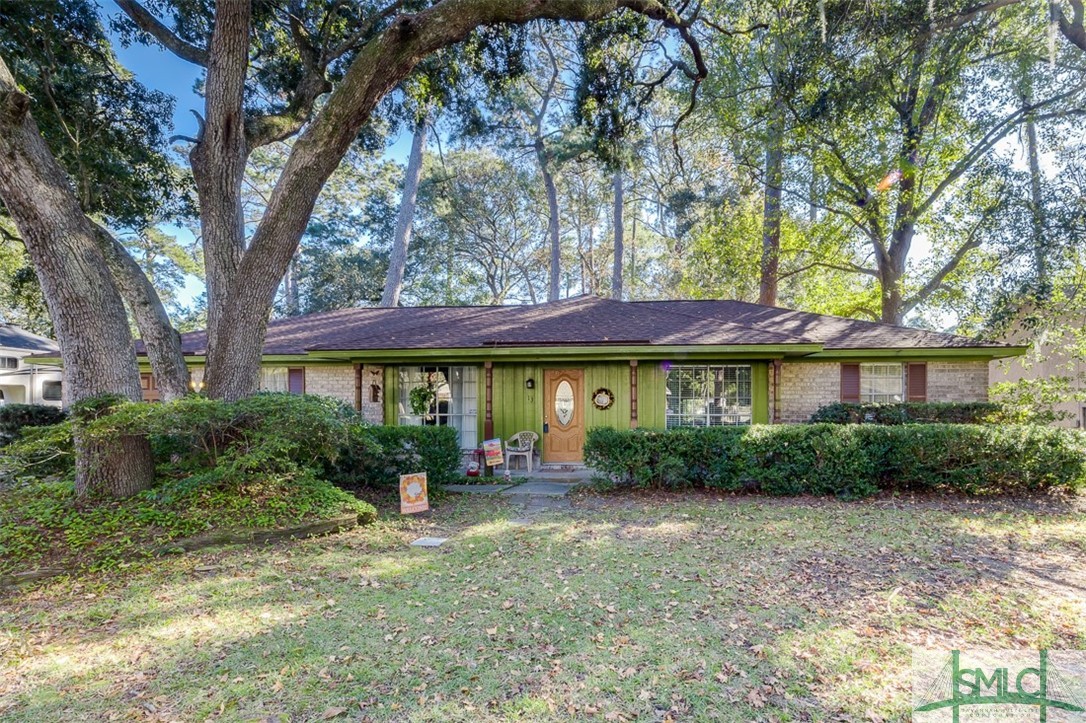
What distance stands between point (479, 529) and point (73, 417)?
4690 mm

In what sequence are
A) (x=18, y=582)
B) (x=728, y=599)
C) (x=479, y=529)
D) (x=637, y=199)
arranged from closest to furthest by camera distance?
(x=728, y=599), (x=18, y=582), (x=479, y=529), (x=637, y=199)

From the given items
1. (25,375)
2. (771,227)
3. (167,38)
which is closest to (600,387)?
(167,38)

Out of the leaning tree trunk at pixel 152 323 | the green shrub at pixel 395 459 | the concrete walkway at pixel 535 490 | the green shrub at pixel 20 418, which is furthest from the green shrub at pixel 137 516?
the green shrub at pixel 20 418

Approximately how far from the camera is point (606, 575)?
16.3 feet

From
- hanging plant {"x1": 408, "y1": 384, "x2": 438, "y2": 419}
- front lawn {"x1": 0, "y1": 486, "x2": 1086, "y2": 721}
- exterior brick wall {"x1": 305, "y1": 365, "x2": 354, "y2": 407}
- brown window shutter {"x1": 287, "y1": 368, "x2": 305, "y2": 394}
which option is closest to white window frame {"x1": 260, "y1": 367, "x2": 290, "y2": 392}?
brown window shutter {"x1": 287, "y1": 368, "x2": 305, "y2": 394}

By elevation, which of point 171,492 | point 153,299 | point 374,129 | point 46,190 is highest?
point 374,129

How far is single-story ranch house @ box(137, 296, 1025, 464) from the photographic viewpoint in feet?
35.8

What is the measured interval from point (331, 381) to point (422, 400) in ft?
8.42

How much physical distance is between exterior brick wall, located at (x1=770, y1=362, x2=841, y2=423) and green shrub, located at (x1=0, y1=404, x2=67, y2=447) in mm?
16556

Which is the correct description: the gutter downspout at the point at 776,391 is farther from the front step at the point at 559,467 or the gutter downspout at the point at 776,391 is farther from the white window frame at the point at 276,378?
the white window frame at the point at 276,378

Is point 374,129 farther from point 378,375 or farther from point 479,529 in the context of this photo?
point 479,529

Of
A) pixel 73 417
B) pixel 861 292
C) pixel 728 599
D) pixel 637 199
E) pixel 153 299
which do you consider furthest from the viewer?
pixel 637 199

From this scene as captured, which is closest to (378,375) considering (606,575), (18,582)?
(18,582)

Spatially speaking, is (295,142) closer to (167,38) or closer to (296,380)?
(167,38)
